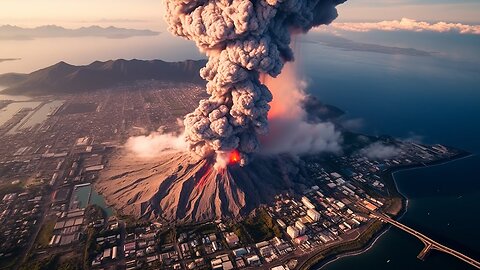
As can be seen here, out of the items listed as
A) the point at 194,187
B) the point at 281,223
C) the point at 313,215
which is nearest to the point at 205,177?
the point at 194,187

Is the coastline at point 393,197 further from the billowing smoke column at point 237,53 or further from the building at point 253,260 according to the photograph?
the billowing smoke column at point 237,53

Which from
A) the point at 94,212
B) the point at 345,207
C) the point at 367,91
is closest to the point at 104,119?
the point at 94,212

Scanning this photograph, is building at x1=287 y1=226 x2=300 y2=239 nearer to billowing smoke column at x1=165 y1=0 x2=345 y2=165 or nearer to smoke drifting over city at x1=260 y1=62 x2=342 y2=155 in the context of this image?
billowing smoke column at x1=165 y1=0 x2=345 y2=165

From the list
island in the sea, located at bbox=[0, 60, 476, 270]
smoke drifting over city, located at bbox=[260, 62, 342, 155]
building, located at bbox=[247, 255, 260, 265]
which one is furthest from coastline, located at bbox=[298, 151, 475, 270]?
smoke drifting over city, located at bbox=[260, 62, 342, 155]

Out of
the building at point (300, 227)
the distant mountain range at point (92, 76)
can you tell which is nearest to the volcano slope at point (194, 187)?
the building at point (300, 227)

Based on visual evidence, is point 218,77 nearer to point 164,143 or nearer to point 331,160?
point 164,143

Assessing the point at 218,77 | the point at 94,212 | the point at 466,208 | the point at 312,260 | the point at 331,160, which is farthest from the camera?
the point at 331,160

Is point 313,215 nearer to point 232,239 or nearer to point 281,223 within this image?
point 281,223
